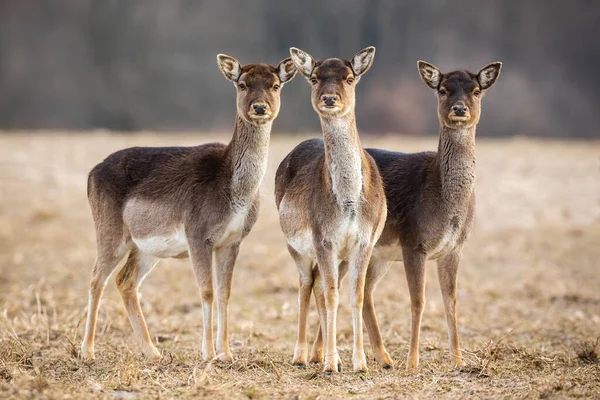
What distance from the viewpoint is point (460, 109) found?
9.63 metres

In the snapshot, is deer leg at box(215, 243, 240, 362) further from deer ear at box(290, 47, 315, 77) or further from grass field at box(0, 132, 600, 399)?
deer ear at box(290, 47, 315, 77)

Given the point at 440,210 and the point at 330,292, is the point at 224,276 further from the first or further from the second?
the point at 440,210

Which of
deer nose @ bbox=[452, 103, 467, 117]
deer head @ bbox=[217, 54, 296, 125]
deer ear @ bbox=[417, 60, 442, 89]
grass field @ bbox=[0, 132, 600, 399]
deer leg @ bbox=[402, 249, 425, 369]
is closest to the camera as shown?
grass field @ bbox=[0, 132, 600, 399]

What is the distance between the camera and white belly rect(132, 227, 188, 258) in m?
10.1

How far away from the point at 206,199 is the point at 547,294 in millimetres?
8274

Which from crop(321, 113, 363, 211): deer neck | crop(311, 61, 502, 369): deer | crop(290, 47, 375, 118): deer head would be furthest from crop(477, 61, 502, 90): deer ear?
crop(321, 113, 363, 211): deer neck

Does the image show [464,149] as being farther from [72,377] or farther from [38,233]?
[38,233]

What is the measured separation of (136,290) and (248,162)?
7.02 feet

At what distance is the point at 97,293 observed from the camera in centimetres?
1061

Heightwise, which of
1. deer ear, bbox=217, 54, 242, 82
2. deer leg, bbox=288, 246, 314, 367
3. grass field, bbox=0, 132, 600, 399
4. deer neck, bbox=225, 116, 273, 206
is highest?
deer ear, bbox=217, 54, 242, 82

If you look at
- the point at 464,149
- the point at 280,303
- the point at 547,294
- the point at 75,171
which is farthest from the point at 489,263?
the point at 75,171

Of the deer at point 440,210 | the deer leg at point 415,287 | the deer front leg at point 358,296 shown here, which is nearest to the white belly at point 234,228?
the deer at point 440,210

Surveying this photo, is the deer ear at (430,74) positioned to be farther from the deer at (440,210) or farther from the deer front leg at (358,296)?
the deer front leg at (358,296)

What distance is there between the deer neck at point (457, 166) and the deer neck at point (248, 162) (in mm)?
1975
